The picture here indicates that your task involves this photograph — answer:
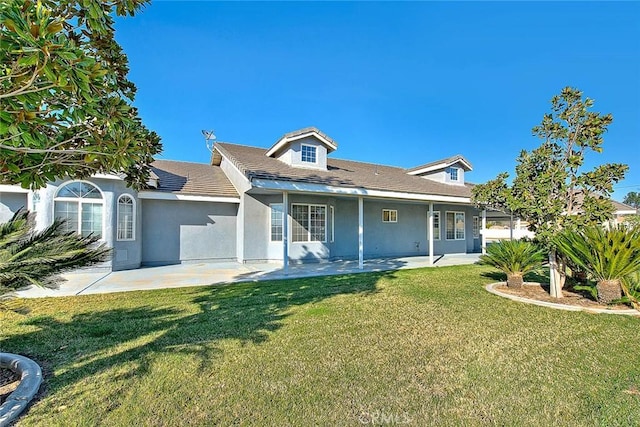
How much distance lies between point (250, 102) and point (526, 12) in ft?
51.1

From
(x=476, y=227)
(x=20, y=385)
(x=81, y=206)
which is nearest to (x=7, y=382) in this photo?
(x=20, y=385)

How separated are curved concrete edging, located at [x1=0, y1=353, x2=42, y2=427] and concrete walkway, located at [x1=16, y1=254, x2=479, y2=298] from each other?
A: 194 inches

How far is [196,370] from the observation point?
3922mm

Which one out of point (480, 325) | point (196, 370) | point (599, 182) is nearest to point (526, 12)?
point (599, 182)

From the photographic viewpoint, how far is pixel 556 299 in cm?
752

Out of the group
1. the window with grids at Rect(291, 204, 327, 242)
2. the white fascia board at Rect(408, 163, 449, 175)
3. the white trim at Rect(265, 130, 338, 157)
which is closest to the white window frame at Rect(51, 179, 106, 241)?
the window with grids at Rect(291, 204, 327, 242)

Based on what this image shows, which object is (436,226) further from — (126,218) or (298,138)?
(126,218)

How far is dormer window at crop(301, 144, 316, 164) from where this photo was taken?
15.8 meters

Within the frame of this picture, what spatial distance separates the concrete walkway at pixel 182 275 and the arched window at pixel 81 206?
183 cm

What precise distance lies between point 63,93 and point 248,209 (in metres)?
11.6

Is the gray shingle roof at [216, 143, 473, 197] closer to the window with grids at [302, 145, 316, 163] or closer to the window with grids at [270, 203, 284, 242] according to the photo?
the window with grids at [302, 145, 316, 163]

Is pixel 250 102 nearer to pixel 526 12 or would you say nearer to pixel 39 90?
pixel 526 12

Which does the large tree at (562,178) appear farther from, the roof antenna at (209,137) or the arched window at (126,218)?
the roof antenna at (209,137)

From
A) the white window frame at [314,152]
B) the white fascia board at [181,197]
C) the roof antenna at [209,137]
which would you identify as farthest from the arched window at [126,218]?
the roof antenna at [209,137]
